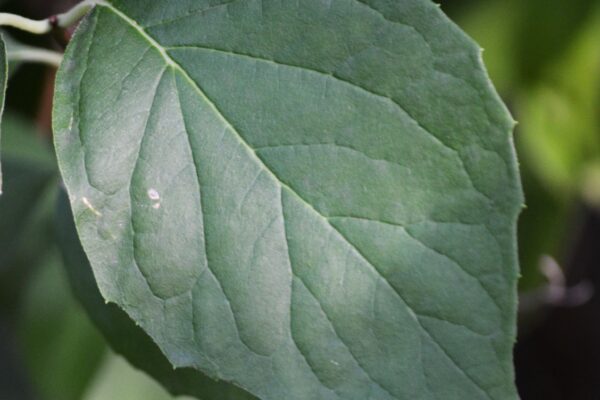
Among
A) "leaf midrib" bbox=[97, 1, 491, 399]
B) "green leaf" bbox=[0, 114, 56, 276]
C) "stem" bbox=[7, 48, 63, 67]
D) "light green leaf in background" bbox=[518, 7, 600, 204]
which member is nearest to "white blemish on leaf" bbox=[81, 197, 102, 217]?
"leaf midrib" bbox=[97, 1, 491, 399]

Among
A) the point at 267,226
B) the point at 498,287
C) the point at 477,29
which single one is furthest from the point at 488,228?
the point at 477,29

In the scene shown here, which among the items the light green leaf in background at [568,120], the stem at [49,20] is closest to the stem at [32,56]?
the stem at [49,20]

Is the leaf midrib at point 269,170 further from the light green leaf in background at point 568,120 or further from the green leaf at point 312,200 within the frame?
the light green leaf in background at point 568,120

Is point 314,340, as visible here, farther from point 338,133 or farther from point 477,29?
point 477,29

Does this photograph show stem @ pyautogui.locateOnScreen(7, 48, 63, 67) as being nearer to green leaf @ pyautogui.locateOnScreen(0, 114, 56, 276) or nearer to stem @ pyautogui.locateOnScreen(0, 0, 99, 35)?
stem @ pyautogui.locateOnScreen(0, 0, 99, 35)

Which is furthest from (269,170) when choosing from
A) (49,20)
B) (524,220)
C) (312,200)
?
(524,220)

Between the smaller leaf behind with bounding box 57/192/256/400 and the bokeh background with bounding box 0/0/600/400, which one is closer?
the smaller leaf behind with bounding box 57/192/256/400

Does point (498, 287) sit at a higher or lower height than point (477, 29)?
higher

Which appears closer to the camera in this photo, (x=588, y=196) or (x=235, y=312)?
(x=235, y=312)
